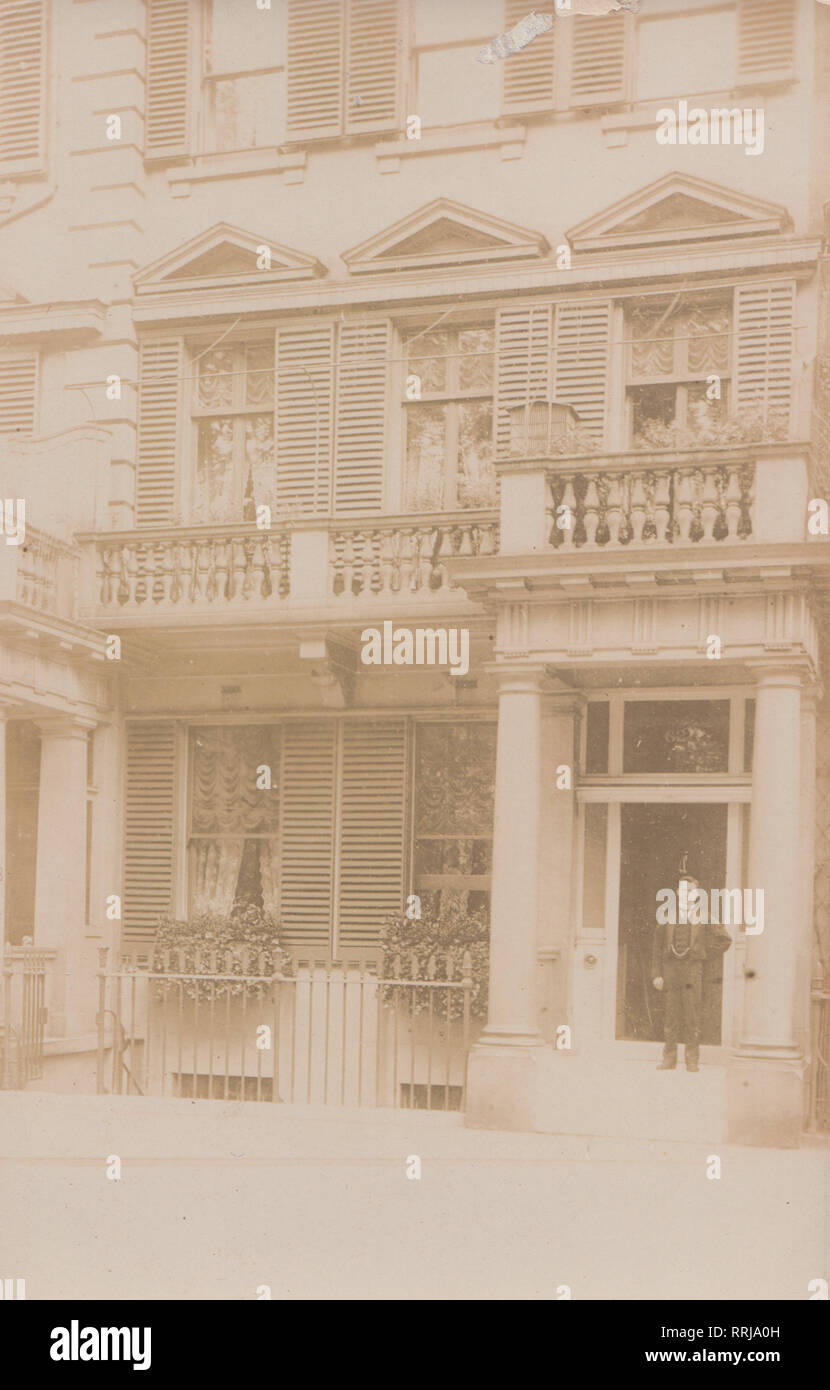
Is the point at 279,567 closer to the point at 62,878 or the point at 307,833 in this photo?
the point at 307,833

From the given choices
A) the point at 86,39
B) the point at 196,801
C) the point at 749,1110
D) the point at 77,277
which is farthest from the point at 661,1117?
the point at 86,39

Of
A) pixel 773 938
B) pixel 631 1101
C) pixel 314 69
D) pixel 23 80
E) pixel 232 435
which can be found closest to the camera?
pixel 773 938

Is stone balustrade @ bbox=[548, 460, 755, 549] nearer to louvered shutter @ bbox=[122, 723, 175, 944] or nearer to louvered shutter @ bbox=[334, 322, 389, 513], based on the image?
louvered shutter @ bbox=[334, 322, 389, 513]

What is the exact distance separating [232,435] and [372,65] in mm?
3103

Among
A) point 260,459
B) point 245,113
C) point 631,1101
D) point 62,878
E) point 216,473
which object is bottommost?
point 631,1101

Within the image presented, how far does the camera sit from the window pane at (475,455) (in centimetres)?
1359

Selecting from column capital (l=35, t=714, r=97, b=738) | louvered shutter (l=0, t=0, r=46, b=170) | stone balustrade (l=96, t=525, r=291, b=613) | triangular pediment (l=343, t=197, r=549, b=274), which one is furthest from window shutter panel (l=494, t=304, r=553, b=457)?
column capital (l=35, t=714, r=97, b=738)

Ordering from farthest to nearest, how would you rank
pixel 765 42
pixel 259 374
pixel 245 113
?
pixel 259 374
pixel 245 113
pixel 765 42

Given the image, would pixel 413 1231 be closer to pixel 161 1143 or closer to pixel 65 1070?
pixel 161 1143

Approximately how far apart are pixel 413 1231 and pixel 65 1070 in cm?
443

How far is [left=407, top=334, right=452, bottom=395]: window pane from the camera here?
13.8 meters

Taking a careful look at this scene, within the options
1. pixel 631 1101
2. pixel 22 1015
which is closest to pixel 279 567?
pixel 22 1015

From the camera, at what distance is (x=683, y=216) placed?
1259 centimetres

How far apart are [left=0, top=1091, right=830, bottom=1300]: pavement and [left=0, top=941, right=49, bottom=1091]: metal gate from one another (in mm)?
900
